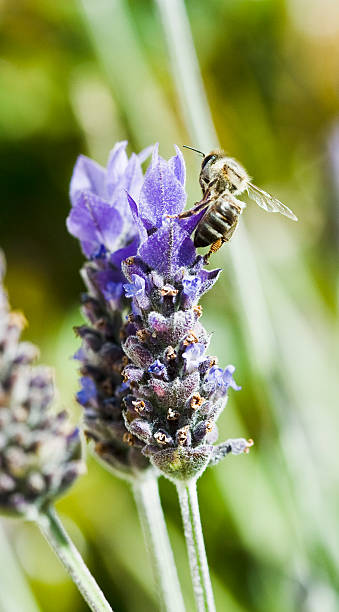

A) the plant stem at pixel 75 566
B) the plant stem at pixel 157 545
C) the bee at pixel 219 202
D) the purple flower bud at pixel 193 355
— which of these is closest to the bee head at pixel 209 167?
the bee at pixel 219 202

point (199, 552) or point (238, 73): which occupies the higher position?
point (238, 73)

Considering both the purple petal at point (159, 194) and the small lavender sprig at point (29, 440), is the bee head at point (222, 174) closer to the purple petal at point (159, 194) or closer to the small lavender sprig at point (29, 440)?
the purple petal at point (159, 194)

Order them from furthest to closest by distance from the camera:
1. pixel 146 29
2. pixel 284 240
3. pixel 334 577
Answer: pixel 146 29 → pixel 284 240 → pixel 334 577

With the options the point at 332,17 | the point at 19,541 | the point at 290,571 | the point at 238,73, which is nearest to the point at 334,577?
the point at 290,571

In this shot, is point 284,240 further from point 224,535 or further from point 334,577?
point 334,577

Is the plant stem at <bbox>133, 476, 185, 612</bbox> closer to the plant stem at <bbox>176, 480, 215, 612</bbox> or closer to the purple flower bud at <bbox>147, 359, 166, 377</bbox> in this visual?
the plant stem at <bbox>176, 480, 215, 612</bbox>

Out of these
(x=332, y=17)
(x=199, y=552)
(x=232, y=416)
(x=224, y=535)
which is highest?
(x=332, y=17)
